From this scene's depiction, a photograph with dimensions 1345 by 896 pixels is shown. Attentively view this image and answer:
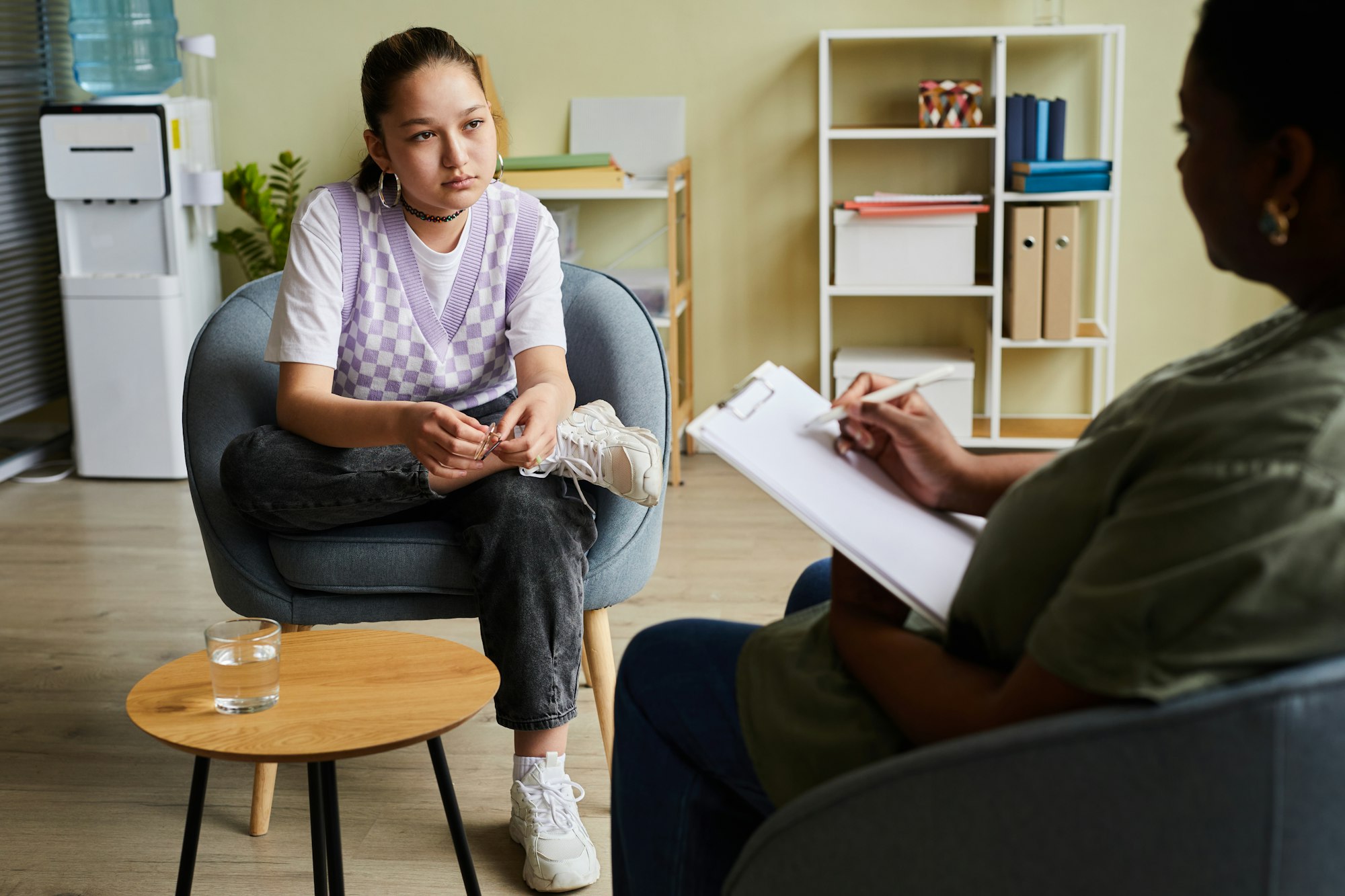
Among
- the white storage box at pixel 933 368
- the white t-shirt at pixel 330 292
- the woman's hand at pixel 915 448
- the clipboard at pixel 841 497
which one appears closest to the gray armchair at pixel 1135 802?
the clipboard at pixel 841 497

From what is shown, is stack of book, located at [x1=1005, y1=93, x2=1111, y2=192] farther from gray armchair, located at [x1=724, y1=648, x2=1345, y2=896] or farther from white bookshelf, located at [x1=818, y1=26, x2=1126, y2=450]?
gray armchair, located at [x1=724, y1=648, x2=1345, y2=896]

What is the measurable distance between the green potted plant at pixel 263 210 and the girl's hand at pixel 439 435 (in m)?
2.10

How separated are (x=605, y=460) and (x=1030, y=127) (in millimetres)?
2232

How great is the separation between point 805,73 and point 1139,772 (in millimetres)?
3272

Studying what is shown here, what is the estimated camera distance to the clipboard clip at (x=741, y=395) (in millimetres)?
984

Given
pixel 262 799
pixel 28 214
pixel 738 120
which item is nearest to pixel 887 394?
pixel 262 799

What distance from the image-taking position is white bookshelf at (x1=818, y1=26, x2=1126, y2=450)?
11.2 feet

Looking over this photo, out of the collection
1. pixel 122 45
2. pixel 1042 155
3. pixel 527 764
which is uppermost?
pixel 122 45

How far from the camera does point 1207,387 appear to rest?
28.0 inches

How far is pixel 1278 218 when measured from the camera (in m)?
0.72

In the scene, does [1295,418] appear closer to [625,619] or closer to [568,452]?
[568,452]

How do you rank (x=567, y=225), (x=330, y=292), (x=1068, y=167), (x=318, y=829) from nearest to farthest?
(x=318, y=829)
(x=330, y=292)
(x=1068, y=167)
(x=567, y=225)

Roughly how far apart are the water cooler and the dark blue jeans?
280cm

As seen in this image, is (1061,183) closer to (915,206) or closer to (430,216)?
(915,206)
